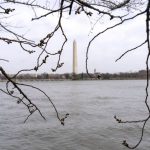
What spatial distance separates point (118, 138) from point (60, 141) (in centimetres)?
220

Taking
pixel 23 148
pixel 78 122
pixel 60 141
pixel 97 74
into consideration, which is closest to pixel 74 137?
pixel 60 141

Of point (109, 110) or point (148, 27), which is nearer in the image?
point (148, 27)

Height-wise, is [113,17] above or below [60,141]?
above

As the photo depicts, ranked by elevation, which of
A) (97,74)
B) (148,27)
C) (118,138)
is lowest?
(118,138)

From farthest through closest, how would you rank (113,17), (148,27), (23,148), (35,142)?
(35,142), (23,148), (113,17), (148,27)

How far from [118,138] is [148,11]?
1301 centimetres

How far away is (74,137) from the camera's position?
1433 cm

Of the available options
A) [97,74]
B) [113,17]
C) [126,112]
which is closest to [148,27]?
[113,17]

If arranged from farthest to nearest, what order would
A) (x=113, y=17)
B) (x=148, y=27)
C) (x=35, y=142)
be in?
(x=35, y=142), (x=113, y=17), (x=148, y=27)

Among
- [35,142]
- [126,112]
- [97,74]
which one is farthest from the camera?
[126,112]

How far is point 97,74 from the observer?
5.99 ft

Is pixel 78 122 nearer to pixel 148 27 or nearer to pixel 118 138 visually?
pixel 118 138

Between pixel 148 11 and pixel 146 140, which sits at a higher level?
pixel 148 11

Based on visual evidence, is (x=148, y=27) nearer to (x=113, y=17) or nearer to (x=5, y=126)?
(x=113, y=17)
